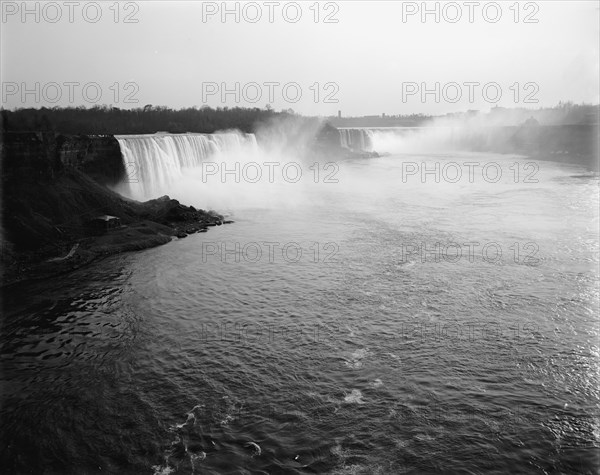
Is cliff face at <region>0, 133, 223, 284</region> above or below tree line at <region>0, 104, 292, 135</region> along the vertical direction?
below

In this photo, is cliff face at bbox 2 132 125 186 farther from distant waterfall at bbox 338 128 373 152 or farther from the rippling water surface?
distant waterfall at bbox 338 128 373 152

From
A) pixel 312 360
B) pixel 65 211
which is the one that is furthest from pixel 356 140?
pixel 312 360

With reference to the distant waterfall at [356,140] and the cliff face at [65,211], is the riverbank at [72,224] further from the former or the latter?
the distant waterfall at [356,140]

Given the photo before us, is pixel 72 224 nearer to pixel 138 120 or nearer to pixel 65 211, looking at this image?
pixel 65 211

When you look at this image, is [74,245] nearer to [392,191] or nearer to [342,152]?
[392,191]

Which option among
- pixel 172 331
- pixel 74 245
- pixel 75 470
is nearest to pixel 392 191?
pixel 74 245

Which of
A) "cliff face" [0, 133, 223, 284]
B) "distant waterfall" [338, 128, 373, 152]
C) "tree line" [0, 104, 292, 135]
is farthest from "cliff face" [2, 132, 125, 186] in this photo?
"distant waterfall" [338, 128, 373, 152]
